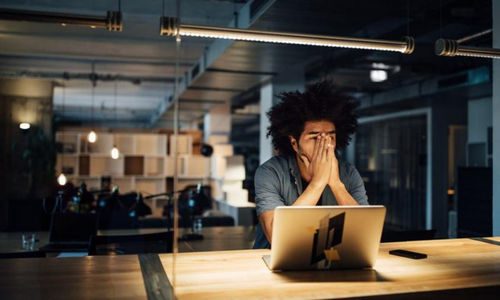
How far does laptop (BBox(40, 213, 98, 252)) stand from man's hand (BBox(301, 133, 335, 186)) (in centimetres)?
251

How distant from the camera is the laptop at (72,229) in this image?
4168mm

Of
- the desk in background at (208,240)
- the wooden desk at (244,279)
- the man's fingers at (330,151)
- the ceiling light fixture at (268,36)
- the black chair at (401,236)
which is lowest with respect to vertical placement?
the desk in background at (208,240)

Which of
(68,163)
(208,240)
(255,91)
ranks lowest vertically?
(208,240)

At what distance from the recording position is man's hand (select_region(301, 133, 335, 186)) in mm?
2297

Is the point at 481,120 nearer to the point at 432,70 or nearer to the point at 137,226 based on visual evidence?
the point at 432,70

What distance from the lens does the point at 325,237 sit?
170 centimetres

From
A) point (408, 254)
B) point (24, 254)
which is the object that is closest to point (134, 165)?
point (24, 254)

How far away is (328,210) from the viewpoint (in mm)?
1668

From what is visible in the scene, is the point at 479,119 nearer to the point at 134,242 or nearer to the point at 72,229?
the point at 72,229

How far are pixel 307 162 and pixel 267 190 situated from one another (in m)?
0.28

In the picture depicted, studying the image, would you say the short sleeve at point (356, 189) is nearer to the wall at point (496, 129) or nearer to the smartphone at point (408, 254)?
the smartphone at point (408, 254)

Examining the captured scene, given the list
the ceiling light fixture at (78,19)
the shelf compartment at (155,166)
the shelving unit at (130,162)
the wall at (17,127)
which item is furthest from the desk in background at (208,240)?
the shelf compartment at (155,166)

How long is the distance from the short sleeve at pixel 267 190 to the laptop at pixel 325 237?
0.51 meters

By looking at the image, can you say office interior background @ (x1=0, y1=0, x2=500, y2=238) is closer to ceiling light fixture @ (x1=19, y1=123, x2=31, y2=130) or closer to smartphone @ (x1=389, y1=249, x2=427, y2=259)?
ceiling light fixture @ (x1=19, y1=123, x2=31, y2=130)
